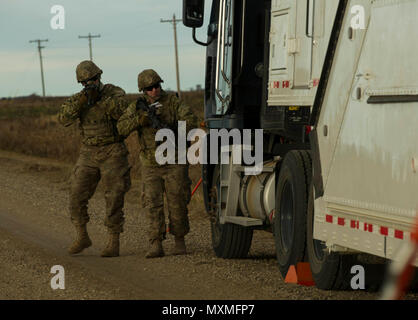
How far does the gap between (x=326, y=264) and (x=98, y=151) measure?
417 cm

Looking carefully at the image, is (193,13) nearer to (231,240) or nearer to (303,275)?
(231,240)

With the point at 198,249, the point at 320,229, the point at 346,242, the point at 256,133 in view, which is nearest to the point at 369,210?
the point at 346,242

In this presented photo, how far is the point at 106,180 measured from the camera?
11047mm

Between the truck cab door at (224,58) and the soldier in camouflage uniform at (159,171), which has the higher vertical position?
the truck cab door at (224,58)

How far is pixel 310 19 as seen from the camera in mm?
8422

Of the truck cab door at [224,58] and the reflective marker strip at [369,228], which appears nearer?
the reflective marker strip at [369,228]

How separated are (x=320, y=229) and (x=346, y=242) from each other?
55 centimetres

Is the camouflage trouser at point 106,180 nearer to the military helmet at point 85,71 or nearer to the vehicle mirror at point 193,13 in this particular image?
the military helmet at point 85,71

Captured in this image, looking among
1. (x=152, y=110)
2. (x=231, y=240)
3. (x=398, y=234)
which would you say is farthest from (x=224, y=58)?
(x=398, y=234)

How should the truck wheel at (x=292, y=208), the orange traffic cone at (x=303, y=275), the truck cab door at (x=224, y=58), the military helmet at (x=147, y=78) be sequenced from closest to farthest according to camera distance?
the truck wheel at (x=292, y=208) < the orange traffic cone at (x=303, y=275) < the truck cab door at (x=224, y=58) < the military helmet at (x=147, y=78)

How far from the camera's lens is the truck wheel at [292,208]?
834 cm

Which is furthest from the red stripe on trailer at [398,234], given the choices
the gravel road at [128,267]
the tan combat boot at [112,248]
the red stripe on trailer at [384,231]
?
the tan combat boot at [112,248]

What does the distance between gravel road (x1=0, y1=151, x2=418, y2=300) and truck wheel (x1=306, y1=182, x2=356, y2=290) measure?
12 cm

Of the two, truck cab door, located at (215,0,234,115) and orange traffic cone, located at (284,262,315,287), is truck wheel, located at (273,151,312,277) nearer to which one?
orange traffic cone, located at (284,262,315,287)
